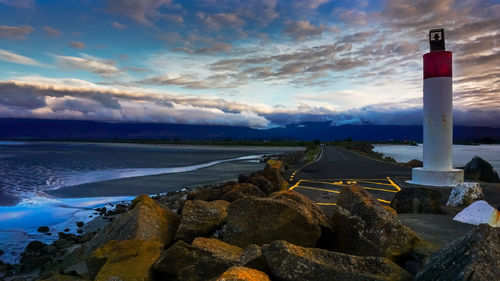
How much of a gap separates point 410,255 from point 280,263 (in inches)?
96.2

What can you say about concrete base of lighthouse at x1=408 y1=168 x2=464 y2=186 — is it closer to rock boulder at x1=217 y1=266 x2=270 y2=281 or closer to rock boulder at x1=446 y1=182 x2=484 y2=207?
rock boulder at x1=446 y1=182 x2=484 y2=207

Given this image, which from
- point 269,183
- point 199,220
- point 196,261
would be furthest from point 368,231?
point 269,183

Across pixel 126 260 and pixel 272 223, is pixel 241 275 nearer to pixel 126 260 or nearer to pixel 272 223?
pixel 272 223

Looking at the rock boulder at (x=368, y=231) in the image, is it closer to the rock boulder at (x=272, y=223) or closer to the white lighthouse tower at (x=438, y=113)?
the rock boulder at (x=272, y=223)

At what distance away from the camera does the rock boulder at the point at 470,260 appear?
11.7 ft

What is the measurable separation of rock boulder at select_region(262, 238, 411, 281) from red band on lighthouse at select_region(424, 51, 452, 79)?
1272cm

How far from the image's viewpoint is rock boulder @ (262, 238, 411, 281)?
436 cm

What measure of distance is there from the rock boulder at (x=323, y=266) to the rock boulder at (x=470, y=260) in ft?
1.46

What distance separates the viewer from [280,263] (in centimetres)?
456

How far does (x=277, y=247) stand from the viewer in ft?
15.4

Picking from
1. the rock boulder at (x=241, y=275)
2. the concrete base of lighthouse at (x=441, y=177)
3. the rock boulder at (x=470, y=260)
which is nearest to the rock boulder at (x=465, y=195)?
the concrete base of lighthouse at (x=441, y=177)

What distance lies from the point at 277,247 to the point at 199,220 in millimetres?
3169

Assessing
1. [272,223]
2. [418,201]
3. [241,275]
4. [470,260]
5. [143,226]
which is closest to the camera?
[470,260]

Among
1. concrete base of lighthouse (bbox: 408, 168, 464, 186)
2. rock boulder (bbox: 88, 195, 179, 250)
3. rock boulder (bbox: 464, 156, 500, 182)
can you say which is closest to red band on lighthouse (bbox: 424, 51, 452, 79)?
concrete base of lighthouse (bbox: 408, 168, 464, 186)
